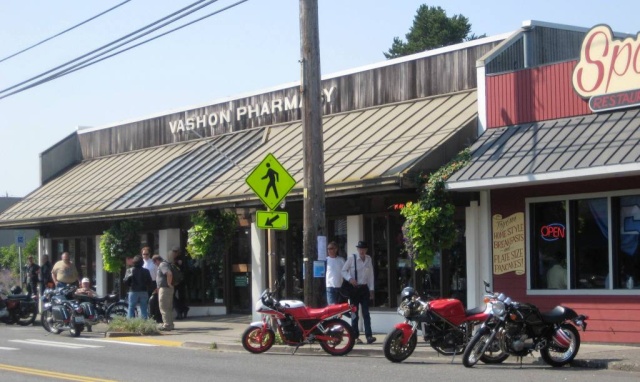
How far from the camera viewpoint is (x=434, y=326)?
597 inches

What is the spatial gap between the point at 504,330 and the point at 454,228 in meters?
4.47

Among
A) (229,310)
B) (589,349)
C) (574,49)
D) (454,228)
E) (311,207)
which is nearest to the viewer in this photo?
(589,349)

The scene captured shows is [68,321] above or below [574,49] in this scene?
below

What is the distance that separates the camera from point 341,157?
69.9 ft

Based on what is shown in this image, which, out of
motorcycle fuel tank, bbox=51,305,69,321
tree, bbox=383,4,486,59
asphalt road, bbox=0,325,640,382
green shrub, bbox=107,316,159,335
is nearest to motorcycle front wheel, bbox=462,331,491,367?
asphalt road, bbox=0,325,640,382

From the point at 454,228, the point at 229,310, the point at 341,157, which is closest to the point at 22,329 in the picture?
the point at 229,310

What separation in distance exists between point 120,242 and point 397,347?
1368 centimetres

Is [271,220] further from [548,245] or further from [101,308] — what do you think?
[101,308]

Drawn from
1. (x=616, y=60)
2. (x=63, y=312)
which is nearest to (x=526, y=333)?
(x=616, y=60)

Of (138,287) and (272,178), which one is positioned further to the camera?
(138,287)

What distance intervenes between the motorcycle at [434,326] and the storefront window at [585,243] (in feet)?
10.4

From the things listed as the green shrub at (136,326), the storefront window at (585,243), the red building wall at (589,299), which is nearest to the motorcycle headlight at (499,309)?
the red building wall at (589,299)

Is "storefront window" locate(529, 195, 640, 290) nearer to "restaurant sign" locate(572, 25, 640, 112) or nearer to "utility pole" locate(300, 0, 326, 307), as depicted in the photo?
"restaurant sign" locate(572, 25, 640, 112)

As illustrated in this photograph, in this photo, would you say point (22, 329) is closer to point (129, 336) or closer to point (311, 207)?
point (129, 336)
